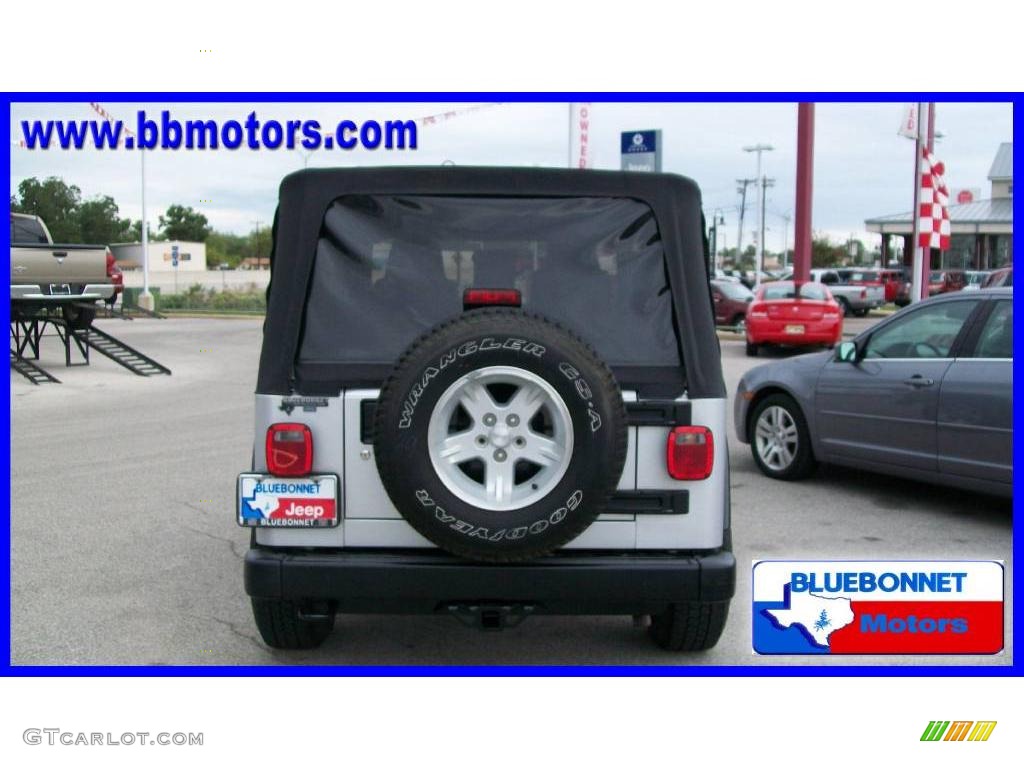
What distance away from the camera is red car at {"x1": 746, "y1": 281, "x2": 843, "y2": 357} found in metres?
19.8

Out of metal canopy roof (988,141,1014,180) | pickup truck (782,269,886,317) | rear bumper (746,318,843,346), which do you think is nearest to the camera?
rear bumper (746,318,843,346)

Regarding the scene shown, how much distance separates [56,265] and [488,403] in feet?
49.5

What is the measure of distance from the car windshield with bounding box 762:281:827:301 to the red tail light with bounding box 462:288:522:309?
663 inches

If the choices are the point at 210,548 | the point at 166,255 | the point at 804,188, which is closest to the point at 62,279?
the point at 210,548

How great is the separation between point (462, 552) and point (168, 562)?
9.46ft

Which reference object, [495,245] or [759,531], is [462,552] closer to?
[495,245]

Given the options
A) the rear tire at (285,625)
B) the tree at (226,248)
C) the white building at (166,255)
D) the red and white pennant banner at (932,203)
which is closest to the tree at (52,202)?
the white building at (166,255)

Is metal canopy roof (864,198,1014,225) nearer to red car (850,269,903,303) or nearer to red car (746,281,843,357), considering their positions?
red car (850,269,903,303)

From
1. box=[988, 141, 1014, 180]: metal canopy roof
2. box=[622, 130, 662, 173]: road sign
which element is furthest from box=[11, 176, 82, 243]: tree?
box=[988, 141, 1014, 180]: metal canopy roof

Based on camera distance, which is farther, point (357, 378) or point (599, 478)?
point (357, 378)

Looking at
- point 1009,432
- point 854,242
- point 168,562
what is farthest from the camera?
point 854,242

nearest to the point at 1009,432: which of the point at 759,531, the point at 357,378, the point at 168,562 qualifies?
the point at 759,531

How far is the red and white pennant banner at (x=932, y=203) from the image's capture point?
19234mm
